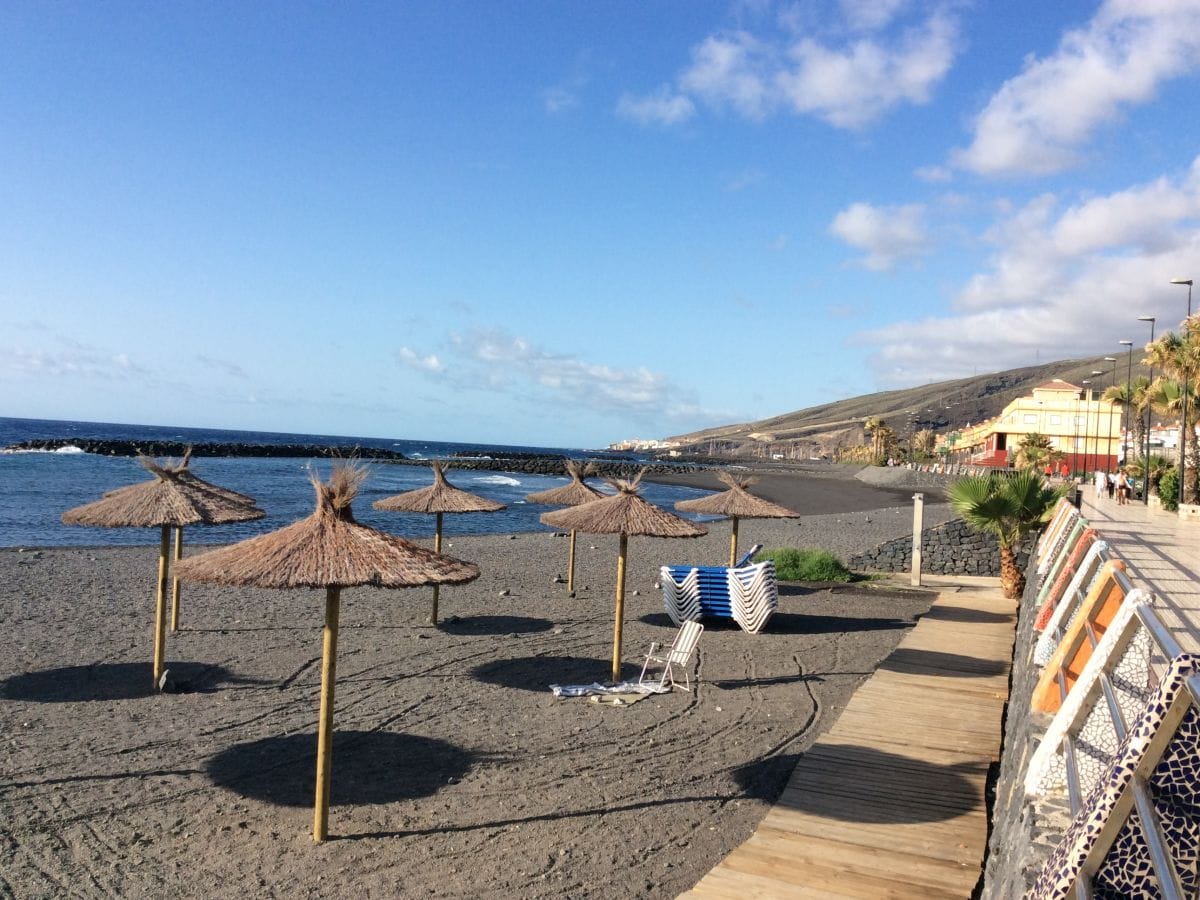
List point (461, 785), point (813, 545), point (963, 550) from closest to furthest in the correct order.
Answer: point (461, 785) < point (963, 550) < point (813, 545)

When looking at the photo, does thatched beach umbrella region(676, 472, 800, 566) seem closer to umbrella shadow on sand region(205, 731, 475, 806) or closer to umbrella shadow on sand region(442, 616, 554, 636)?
umbrella shadow on sand region(442, 616, 554, 636)

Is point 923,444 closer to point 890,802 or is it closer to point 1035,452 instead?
point 1035,452

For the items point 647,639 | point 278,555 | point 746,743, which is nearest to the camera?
point 278,555

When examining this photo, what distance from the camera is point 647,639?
12.5 metres

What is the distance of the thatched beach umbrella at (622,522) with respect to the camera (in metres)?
10.0

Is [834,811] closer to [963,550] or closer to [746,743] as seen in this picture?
[746,743]

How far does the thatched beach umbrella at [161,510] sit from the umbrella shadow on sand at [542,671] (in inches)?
126

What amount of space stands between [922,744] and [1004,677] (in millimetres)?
2744

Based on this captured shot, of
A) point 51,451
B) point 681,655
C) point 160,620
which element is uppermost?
point 51,451

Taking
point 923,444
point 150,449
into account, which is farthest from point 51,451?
point 923,444

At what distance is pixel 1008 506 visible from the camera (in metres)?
14.5

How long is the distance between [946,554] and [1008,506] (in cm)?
485

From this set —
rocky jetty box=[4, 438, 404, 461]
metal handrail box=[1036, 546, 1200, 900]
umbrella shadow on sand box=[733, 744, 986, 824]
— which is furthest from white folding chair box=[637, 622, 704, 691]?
rocky jetty box=[4, 438, 404, 461]

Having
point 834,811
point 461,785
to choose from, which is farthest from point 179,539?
point 834,811
